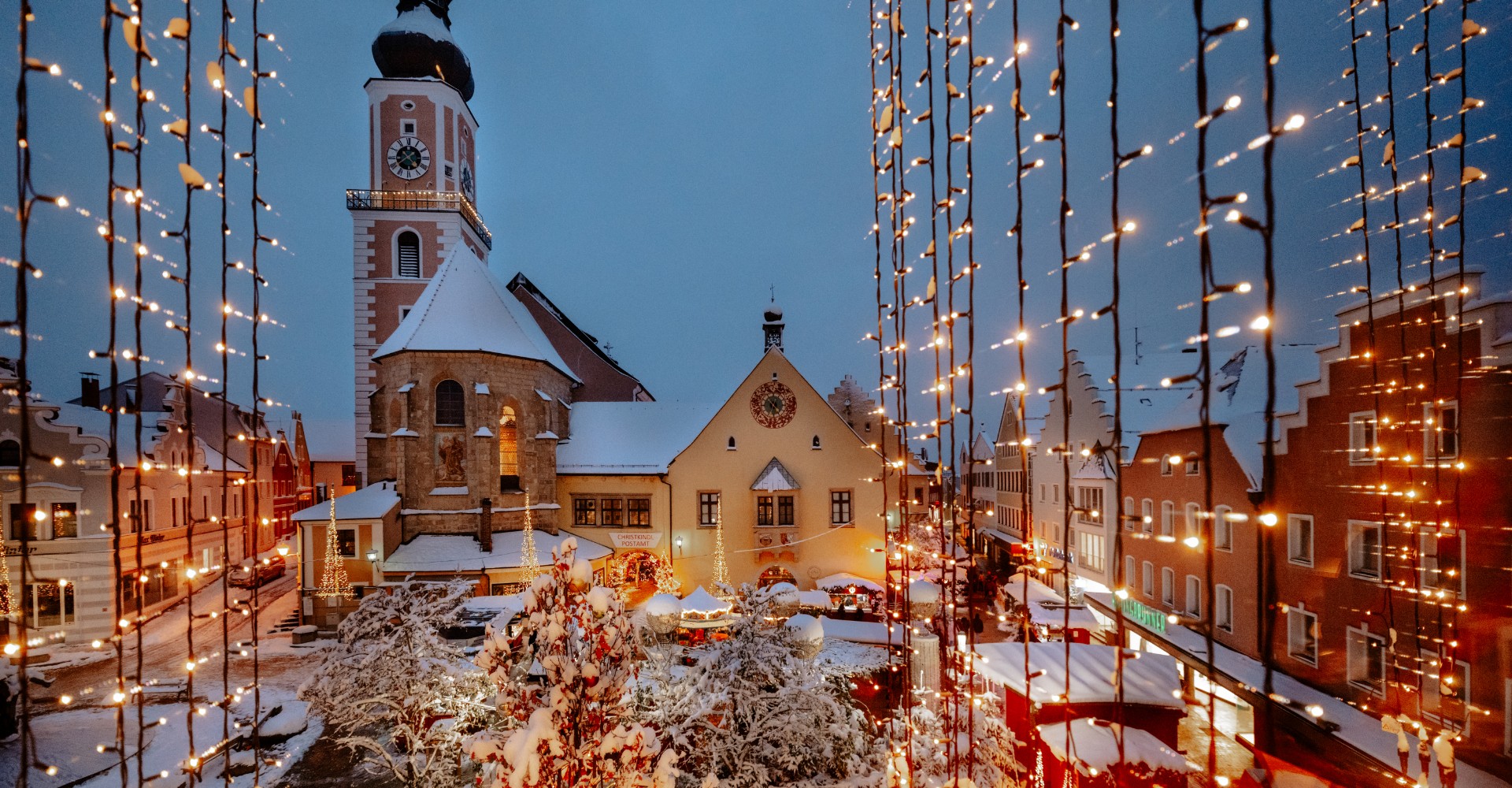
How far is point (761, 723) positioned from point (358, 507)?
1627cm

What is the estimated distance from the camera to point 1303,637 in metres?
9.00

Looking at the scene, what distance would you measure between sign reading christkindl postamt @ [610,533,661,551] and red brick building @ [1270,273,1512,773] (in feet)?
53.4

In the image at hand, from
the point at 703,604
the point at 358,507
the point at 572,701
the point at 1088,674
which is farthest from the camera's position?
the point at 358,507

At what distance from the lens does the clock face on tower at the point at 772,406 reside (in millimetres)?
21375

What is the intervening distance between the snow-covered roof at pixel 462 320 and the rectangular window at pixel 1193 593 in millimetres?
18622

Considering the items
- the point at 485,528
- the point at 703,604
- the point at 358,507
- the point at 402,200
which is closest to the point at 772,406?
the point at 703,604

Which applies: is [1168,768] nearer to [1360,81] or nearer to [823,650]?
[1360,81]

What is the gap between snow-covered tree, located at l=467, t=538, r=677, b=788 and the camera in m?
3.86

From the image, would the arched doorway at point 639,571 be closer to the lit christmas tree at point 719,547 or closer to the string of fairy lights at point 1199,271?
the lit christmas tree at point 719,547

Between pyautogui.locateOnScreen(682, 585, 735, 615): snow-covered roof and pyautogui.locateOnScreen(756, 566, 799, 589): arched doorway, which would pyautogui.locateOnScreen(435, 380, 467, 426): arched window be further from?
pyautogui.locateOnScreen(756, 566, 799, 589): arched doorway

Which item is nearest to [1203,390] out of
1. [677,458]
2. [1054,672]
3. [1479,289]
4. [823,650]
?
[1479,289]

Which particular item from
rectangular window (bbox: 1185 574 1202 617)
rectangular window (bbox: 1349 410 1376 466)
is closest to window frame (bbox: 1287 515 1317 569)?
rectangular window (bbox: 1349 410 1376 466)

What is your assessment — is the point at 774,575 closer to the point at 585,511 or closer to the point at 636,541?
the point at 636,541

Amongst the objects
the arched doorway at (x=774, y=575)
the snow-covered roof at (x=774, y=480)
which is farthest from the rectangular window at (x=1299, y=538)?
the arched doorway at (x=774, y=575)
